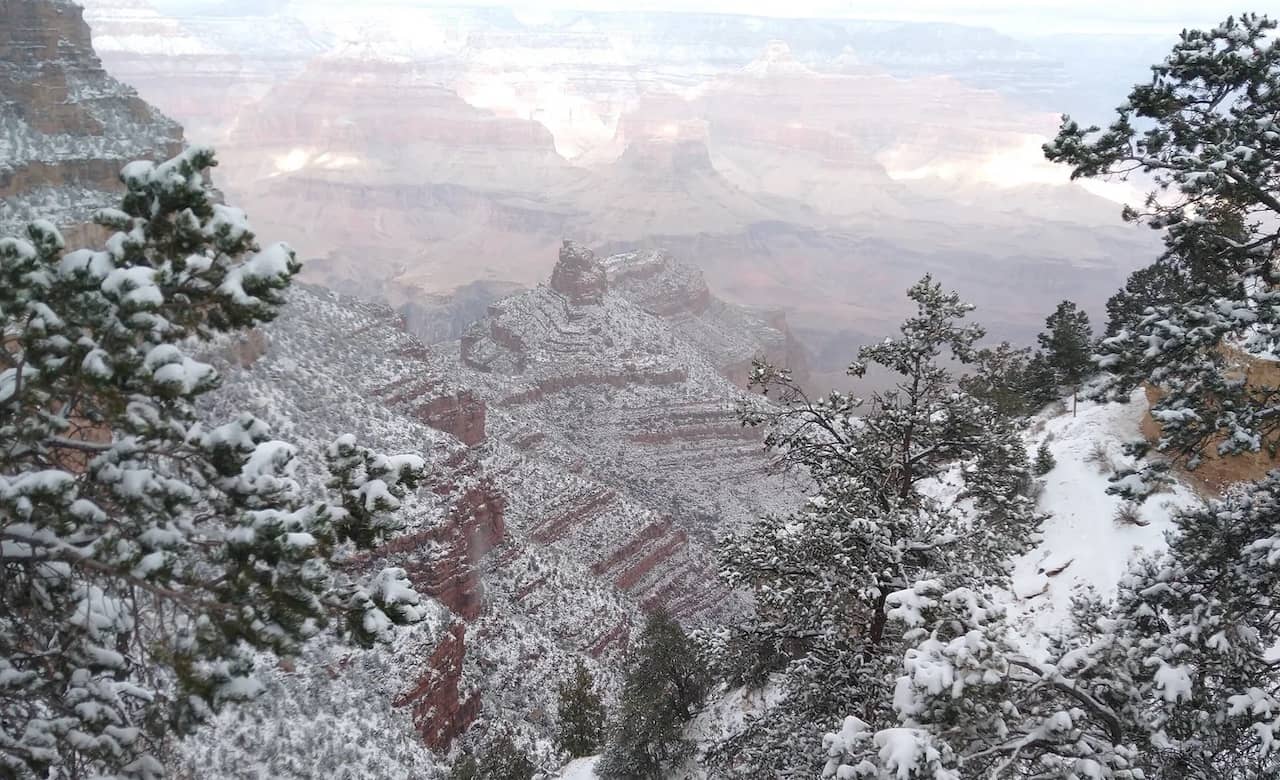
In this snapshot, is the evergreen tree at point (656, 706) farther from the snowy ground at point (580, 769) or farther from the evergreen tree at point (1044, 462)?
the evergreen tree at point (1044, 462)

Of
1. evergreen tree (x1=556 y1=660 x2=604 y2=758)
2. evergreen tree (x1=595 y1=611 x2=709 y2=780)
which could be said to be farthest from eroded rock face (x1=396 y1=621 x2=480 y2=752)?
evergreen tree (x1=595 y1=611 x2=709 y2=780)

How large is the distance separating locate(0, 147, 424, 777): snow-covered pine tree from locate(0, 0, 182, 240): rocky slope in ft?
86.2

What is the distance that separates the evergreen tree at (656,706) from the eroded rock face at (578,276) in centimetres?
4809

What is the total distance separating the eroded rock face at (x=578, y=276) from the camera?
68500mm

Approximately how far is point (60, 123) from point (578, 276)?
4250 centimetres

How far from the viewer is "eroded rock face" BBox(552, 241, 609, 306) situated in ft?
225

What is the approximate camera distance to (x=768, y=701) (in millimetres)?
19922

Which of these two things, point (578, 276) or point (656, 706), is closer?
point (656, 706)

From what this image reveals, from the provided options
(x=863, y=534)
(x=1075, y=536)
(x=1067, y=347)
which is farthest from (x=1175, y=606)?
(x=1067, y=347)

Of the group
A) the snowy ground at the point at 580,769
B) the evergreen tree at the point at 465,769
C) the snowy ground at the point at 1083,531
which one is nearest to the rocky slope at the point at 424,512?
the evergreen tree at the point at 465,769

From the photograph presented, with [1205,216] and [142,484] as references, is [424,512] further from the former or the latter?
[1205,216]

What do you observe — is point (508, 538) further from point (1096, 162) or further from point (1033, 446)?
point (1096, 162)

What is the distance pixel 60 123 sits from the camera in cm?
3000

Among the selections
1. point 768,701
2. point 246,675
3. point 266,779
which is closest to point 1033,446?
point 768,701
